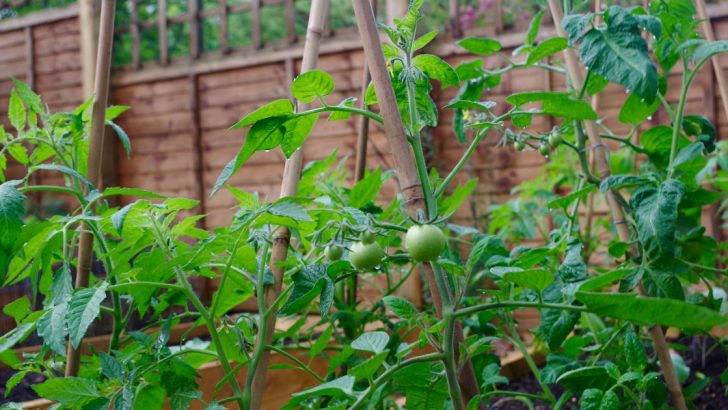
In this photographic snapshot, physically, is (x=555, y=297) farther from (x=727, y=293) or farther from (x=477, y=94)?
(x=727, y=293)

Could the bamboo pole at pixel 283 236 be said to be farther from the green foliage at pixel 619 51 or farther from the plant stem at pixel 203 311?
the green foliage at pixel 619 51

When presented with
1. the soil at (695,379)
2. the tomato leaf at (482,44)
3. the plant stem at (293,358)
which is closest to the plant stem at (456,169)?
the plant stem at (293,358)

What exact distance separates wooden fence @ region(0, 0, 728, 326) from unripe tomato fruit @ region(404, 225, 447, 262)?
9.06 feet

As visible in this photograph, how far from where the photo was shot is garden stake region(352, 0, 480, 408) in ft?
2.20

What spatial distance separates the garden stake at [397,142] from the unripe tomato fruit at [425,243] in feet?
0.28

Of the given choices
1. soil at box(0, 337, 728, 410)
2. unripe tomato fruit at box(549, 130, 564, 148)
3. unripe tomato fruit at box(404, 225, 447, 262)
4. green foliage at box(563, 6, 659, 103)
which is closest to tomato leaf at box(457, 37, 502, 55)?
unripe tomato fruit at box(549, 130, 564, 148)

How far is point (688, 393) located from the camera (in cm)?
116

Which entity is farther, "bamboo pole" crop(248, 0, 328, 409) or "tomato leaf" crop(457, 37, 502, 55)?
"tomato leaf" crop(457, 37, 502, 55)

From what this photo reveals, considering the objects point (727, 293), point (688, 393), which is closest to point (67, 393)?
point (688, 393)

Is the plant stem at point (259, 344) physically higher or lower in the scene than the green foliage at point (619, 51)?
lower

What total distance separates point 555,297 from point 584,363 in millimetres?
251

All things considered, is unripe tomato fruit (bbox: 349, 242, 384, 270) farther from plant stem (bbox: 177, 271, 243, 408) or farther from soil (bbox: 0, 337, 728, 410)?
soil (bbox: 0, 337, 728, 410)

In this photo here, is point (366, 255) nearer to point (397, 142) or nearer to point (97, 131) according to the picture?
point (397, 142)

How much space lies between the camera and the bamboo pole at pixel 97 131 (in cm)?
89
